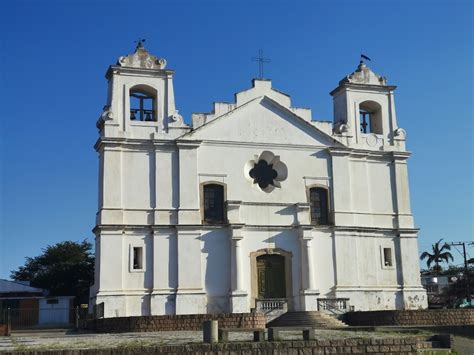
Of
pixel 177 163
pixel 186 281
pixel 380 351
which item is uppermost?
pixel 177 163

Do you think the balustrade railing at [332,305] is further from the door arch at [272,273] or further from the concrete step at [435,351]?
the concrete step at [435,351]

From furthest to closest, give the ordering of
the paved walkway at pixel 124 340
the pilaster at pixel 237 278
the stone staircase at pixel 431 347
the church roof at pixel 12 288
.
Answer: the church roof at pixel 12 288 < the pilaster at pixel 237 278 < the stone staircase at pixel 431 347 < the paved walkway at pixel 124 340

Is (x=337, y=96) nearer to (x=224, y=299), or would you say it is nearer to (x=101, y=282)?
(x=224, y=299)

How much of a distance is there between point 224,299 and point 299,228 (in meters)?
5.01

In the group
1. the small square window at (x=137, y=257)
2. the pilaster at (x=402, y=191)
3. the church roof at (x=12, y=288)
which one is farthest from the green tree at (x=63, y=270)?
the pilaster at (x=402, y=191)

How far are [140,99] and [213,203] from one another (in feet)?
20.7

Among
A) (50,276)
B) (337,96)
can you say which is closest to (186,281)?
(337,96)

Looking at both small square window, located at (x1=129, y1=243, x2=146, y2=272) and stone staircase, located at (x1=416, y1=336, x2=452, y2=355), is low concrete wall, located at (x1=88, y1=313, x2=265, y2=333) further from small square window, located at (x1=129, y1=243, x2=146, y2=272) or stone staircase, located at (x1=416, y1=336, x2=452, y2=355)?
stone staircase, located at (x1=416, y1=336, x2=452, y2=355)

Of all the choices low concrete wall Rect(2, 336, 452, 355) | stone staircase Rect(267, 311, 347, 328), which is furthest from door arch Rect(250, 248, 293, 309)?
low concrete wall Rect(2, 336, 452, 355)

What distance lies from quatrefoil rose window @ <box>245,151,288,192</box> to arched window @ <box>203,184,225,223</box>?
1758mm

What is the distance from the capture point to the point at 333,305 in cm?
3222

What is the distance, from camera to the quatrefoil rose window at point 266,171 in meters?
33.8

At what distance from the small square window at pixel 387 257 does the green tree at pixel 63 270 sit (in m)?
23.7

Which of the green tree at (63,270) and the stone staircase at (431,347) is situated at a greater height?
the green tree at (63,270)
